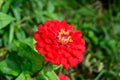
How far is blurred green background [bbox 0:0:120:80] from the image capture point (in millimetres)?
2232

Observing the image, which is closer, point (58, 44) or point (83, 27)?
point (58, 44)

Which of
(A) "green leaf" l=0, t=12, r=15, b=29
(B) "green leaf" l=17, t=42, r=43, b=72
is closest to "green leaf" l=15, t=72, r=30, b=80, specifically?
(B) "green leaf" l=17, t=42, r=43, b=72

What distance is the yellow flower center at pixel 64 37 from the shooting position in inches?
62.3

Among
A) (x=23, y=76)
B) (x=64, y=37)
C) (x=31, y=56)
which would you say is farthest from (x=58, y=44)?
(x=23, y=76)

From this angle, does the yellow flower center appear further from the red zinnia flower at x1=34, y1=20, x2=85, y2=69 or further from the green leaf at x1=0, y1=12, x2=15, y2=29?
the green leaf at x1=0, y1=12, x2=15, y2=29

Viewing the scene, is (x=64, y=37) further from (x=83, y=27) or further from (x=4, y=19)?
(x=83, y=27)

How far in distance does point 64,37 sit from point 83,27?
1.04 meters

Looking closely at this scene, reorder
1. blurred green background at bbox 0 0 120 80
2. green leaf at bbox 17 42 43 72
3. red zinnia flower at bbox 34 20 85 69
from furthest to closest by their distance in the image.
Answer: blurred green background at bbox 0 0 120 80
green leaf at bbox 17 42 43 72
red zinnia flower at bbox 34 20 85 69

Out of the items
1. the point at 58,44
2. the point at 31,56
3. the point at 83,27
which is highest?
the point at 58,44

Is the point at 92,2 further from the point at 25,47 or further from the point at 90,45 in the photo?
the point at 25,47

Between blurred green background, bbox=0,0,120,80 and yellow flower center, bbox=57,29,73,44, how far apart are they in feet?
1.15

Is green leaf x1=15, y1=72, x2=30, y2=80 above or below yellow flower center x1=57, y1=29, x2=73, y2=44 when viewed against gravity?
below

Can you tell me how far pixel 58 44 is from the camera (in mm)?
1562

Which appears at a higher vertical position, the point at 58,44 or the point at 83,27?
the point at 58,44
